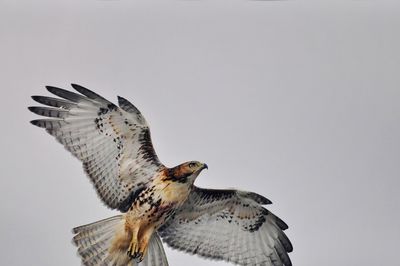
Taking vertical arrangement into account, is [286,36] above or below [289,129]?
above

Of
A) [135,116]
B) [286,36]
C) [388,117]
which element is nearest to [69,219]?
[135,116]

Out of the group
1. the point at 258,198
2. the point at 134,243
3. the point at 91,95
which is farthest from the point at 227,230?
the point at 91,95

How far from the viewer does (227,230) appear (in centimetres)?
174

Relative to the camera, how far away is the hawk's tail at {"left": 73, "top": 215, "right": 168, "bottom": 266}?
169 cm

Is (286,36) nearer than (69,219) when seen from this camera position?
No

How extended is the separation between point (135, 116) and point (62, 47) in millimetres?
275

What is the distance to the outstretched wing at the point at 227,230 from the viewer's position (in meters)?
1.71

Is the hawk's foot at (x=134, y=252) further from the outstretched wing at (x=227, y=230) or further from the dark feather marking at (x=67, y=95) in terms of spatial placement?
the dark feather marking at (x=67, y=95)

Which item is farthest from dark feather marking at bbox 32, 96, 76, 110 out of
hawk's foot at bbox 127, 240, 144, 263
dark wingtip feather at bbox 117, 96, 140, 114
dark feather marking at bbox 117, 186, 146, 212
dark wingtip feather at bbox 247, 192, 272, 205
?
dark wingtip feather at bbox 247, 192, 272, 205

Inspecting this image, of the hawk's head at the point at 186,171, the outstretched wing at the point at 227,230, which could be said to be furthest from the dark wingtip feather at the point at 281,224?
the hawk's head at the point at 186,171

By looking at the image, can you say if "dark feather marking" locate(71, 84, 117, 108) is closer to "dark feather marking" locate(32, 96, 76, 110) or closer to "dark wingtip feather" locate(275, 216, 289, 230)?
"dark feather marking" locate(32, 96, 76, 110)

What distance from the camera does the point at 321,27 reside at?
5.96 ft

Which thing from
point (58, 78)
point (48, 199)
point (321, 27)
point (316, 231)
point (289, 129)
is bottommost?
point (316, 231)

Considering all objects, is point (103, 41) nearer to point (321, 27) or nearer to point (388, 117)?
point (321, 27)
